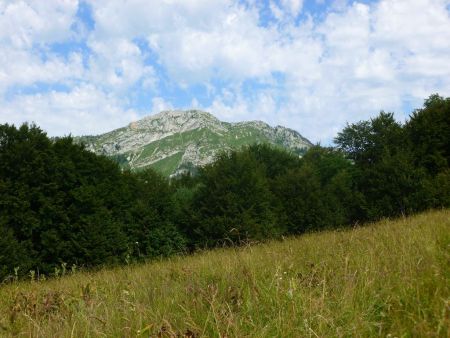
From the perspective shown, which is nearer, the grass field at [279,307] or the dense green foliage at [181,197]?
the grass field at [279,307]

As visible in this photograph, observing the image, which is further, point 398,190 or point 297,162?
point 297,162

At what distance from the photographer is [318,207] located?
125ft

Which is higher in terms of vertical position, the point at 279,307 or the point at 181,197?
→ the point at 181,197

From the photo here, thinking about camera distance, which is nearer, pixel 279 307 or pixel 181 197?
pixel 279 307

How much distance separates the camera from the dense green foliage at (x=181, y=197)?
24656mm

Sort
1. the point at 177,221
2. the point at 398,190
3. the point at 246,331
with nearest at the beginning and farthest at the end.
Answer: the point at 246,331
the point at 177,221
the point at 398,190

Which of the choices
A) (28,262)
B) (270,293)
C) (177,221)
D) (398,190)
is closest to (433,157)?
(398,190)

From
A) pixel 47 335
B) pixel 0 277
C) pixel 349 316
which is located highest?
pixel 47 335

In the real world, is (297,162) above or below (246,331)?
above

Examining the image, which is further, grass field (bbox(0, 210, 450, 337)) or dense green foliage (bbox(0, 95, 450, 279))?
dense green foliage (bbox(0, 95, 450, 279))

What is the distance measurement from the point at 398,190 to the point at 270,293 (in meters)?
38.0

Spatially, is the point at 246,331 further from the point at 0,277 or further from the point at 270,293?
the point at 0,277

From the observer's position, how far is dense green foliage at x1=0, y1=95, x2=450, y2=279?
24656mm

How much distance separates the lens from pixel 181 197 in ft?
123
